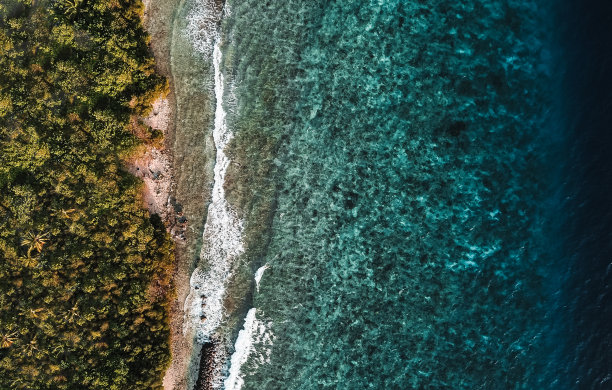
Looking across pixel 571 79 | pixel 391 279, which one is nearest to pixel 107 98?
pixel 391 279

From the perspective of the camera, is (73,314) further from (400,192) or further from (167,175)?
(400,192)

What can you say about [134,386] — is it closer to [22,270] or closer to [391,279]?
[22,270]

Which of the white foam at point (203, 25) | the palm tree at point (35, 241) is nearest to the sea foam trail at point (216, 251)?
the white foam at point (203, 25)

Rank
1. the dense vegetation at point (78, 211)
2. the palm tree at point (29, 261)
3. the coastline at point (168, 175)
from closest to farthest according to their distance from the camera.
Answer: the dense vegetation at point (78, 211)
the palm tree at point (29, 261)
the coastline at point (168, 175)

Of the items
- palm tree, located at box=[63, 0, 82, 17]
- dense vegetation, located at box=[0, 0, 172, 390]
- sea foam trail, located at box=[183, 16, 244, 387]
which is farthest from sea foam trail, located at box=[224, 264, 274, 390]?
palm tree, located at box=[63, 0, 82, 17]

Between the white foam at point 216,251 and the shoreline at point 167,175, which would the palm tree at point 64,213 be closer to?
the shoreline at point 167,175

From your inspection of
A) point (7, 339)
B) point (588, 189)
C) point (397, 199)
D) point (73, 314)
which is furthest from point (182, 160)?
point (588, 189)

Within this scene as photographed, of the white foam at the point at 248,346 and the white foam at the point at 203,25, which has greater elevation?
the white foam at the point at 203,25
